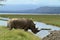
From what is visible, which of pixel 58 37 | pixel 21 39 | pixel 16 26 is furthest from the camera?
pixel 16 26

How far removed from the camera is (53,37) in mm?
12328

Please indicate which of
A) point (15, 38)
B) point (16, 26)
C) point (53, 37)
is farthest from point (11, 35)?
point (16, 26)

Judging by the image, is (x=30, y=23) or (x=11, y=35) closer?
(x=11, y=35)

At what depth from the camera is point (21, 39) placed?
1283 cm

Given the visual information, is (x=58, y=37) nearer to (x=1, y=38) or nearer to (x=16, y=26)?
(x=1, y=38)

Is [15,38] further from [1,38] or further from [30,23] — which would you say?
[30,23]

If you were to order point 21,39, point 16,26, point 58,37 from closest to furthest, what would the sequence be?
point 58,37 < point 21,39 < point 16,26

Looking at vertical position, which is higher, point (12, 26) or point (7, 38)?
point (7, 38)

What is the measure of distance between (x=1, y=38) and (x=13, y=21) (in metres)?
9.03

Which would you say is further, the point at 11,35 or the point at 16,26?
the point at 16,26

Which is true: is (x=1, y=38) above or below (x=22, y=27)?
above

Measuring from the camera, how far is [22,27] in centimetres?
2216

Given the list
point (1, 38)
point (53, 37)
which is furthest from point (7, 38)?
point (53, 37)

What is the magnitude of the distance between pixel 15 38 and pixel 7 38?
433 mm
